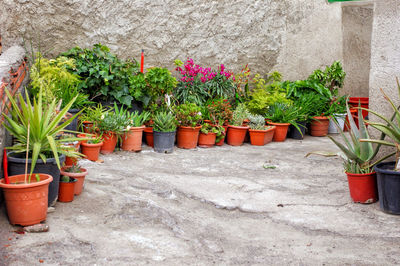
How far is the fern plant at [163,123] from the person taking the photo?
6074 millimetres

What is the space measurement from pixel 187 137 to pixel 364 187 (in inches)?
116

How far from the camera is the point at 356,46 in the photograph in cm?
921

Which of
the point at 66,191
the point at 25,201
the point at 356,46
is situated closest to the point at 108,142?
the point at 66,191

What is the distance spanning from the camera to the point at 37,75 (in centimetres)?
500

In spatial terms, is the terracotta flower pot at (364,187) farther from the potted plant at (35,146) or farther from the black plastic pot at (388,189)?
the potted plant at (35,146)

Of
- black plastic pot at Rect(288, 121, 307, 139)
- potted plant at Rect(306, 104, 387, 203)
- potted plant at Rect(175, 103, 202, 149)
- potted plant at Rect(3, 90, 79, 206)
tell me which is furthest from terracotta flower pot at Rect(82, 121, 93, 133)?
black plastic pot at Rect(288, 121, 307, 139)

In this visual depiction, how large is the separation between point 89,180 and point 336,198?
2452 millimetres

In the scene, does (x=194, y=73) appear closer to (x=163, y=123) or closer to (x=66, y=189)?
(x=163, y=123)

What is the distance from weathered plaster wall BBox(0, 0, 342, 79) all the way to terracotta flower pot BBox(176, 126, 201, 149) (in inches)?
53.6

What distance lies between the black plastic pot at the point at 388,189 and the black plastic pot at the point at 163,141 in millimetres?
3001

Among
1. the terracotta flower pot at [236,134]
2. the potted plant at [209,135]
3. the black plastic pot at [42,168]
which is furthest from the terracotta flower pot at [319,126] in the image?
the black plastic pot at [42,168]

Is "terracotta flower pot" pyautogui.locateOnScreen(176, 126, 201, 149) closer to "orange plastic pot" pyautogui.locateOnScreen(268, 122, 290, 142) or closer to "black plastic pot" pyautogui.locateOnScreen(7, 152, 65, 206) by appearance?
"orange plastic pot" pyautogui.locateOnScreen(268, 122, 290, 142)

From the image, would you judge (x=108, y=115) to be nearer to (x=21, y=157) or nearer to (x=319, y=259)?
(x=21, y=157)

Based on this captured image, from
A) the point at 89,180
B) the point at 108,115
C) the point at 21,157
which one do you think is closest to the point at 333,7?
the point at 108,115
